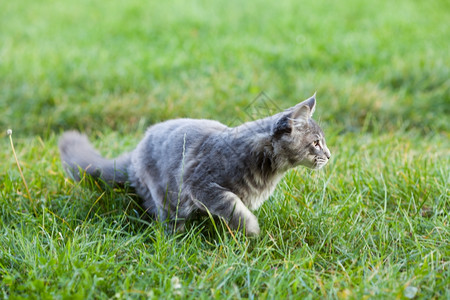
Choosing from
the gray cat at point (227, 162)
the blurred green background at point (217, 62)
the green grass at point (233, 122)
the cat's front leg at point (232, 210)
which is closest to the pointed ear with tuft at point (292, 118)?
the gray cat at point (227, 162)

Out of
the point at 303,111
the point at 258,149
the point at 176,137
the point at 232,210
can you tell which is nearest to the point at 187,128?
the point at 176,137

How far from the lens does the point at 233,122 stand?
3.65 m

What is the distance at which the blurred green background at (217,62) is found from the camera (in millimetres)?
5008

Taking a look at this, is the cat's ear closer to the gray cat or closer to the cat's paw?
the gray cat

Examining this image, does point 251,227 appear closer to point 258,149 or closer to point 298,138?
point 258,149

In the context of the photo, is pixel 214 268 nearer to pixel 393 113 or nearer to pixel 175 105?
pixel 175 105

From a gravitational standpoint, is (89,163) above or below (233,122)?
below

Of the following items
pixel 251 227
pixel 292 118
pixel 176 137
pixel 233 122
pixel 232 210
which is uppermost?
pixel 292 118

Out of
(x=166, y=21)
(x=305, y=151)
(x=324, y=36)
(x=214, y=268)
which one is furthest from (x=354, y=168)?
(x=166, y=21)

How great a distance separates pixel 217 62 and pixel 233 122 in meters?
2.55

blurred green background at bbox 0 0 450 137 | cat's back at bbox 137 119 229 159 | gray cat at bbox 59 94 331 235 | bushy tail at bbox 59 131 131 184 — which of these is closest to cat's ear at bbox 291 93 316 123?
gray cat at bbox 59 94 331 235

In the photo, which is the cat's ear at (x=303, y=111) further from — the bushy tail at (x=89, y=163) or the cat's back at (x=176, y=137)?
the bushy tail at (x=89, y=163)

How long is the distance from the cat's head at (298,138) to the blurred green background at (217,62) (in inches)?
78.5

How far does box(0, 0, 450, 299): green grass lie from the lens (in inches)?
88.7
